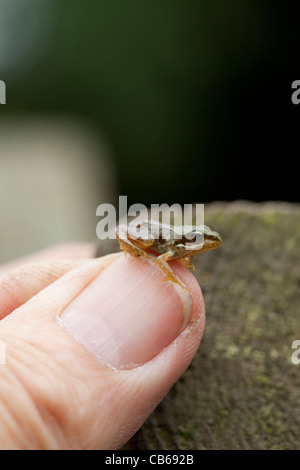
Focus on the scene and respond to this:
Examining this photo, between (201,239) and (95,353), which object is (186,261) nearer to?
(201,239)

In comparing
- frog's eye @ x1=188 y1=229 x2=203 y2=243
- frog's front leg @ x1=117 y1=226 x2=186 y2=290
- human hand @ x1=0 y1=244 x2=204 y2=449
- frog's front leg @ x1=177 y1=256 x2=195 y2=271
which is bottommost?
human hand @ x1=0 y1=244 x2=204 y2=449

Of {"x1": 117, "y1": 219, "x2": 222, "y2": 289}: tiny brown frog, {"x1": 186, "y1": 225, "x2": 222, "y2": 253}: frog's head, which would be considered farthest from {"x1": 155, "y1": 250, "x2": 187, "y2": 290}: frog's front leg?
{"x1": 186, "y1": 225, "x2": 222, "y2": 253}: frog's head

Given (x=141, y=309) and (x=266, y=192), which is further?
(x=266, y=192)

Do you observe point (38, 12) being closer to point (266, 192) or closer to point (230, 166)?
point (230, 166)

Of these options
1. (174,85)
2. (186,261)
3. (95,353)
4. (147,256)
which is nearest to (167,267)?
(147,256)

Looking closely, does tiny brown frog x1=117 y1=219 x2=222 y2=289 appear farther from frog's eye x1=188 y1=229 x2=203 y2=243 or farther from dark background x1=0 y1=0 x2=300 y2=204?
dark background x1=0 y1=0 x2=300 y2=204
